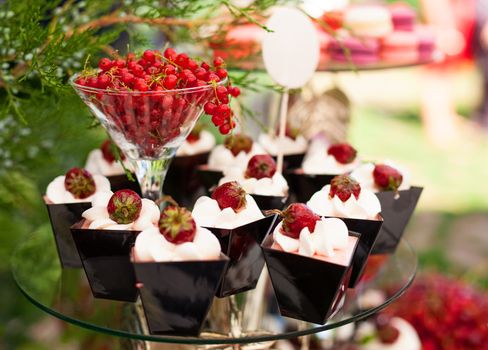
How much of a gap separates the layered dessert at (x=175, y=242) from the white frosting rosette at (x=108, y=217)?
0.09 meters

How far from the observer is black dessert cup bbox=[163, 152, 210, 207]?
139cm

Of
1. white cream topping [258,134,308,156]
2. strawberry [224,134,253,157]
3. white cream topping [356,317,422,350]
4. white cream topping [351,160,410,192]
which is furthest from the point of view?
white cream topping [356,317,422,350]

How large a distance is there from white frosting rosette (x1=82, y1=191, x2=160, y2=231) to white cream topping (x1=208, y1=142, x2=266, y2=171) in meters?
0.29

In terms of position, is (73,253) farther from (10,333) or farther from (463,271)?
(463,271)

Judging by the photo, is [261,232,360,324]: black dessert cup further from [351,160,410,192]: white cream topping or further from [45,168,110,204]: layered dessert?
[45,168,110,204]: layered dessert

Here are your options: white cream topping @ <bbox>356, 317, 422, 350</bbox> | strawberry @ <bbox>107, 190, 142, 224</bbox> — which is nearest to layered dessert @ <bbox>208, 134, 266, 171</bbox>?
strawberry @ <bbox>107, 190, 142, 224</bbox>

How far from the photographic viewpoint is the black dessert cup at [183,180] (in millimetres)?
1388

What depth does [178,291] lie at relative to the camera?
908 millimetres

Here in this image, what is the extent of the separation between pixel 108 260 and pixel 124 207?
0.09 metres

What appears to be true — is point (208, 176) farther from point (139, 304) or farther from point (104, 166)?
point (139, 304)

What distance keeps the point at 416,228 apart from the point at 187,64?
9.51 feet

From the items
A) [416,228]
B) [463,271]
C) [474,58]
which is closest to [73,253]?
[463,271]

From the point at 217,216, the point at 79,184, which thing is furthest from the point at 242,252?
the point at 79,184

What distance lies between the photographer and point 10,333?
7.32 feet
